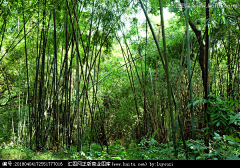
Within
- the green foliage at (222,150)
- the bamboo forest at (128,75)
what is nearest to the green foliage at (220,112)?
the bamboo forest at (128,75)

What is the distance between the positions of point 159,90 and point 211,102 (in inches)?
117

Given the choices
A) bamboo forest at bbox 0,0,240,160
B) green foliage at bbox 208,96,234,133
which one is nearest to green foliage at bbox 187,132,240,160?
bamboo forest at bbox 0,0,240,160

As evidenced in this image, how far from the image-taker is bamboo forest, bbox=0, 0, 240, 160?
1.97 m

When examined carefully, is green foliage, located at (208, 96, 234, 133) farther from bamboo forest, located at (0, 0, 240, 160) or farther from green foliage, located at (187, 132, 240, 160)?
green foliage, located at (187, 132, 240, 160)

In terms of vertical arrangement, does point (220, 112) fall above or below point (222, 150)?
above

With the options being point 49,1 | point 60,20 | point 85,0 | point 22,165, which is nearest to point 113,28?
point 85,0

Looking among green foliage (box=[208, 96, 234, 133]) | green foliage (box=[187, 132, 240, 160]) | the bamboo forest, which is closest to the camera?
green foliage (box=[187, 132, 240, 160])

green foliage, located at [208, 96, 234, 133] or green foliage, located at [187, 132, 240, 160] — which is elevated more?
green foliage, located at [208, 96, 234, 133]

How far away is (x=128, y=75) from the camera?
4266mm

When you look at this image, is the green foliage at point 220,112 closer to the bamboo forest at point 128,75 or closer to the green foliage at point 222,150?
the bamboo forest at point 128,75

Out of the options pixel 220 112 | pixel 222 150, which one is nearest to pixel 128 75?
pixel 220 112

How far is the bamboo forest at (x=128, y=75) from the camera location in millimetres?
1968

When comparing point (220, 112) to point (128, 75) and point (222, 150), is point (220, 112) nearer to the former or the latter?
point (222, 150)

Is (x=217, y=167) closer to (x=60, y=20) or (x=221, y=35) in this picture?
(x=221, y=35)
